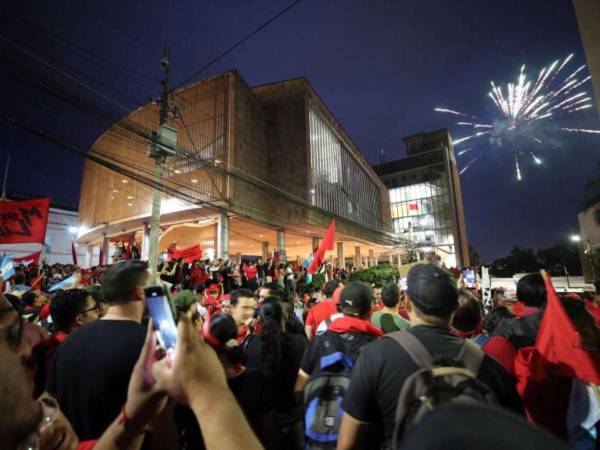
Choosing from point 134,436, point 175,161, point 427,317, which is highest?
point 175,161

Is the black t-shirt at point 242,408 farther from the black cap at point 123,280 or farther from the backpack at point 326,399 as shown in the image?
the black cap at point 123,280

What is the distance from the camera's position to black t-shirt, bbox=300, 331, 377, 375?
9.64 ft

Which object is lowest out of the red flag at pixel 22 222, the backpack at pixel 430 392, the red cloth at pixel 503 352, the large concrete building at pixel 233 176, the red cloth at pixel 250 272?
the red cloth at pixel 503 352

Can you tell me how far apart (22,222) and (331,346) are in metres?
9.84

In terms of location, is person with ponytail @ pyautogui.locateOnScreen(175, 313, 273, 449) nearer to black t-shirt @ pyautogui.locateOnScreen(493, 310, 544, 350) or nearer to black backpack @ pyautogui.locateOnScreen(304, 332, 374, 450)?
black backpack @ pyautogui.locateOnScreen(304, 332, 374, 450)

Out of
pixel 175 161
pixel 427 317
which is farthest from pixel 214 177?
pixel 427 317

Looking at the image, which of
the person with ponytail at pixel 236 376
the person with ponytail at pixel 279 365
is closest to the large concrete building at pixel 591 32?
the person with ponytail at pixel 279 365

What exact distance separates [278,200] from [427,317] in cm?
2092

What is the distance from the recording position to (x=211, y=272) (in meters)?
13.0

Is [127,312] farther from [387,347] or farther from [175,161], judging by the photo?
[175,161]

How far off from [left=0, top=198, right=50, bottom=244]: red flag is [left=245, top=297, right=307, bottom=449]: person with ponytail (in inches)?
328

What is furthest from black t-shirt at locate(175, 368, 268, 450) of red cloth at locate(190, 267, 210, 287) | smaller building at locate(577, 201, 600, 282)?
smaller building at locate(577, 201, 600, 282)

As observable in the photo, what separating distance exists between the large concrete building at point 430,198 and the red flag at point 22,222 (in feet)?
165

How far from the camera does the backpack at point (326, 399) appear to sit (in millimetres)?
2568
